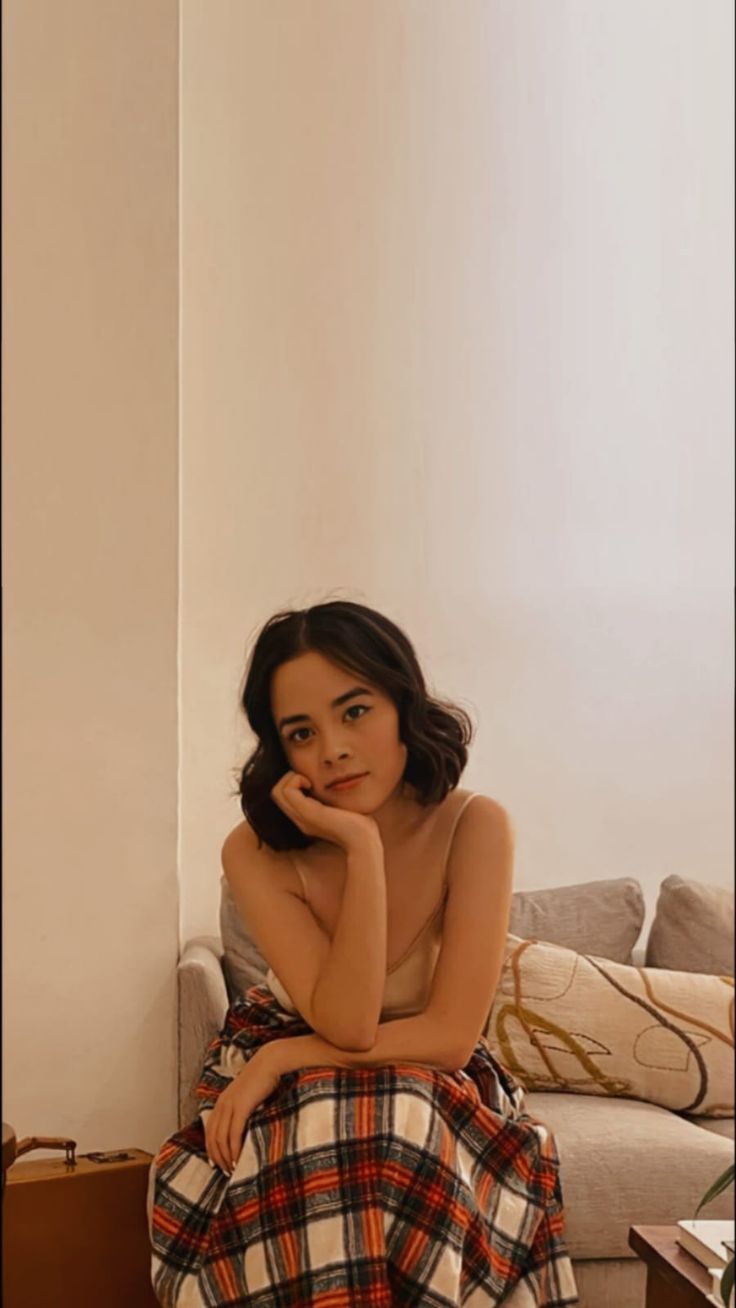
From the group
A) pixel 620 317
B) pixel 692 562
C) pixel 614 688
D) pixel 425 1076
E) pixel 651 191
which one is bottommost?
pixel 425 1076

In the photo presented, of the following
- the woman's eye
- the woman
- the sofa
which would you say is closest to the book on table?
the woman

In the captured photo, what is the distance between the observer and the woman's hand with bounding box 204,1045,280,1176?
162 cm

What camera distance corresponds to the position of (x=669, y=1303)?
1563 millimetres

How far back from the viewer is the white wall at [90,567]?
1744 millimetres

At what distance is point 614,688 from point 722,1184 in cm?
59

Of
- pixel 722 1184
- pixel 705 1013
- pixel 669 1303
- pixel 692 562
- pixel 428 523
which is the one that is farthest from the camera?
pixel 705 1013

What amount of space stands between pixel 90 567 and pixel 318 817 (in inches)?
17.8

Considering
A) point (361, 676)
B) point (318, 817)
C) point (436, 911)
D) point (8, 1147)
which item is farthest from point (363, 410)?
point (8, 1147)

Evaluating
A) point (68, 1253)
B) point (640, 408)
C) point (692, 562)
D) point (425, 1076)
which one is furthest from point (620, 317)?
point (68, 1253)

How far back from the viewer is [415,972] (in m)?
1.69

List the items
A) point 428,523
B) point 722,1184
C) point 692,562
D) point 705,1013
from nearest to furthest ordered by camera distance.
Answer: point 722,1184 → point 692,562 → point 428,523 → point 705,1013

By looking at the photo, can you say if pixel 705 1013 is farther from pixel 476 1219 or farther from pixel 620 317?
pixel 620 317

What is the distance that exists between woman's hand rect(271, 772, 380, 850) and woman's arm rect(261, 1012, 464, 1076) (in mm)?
214

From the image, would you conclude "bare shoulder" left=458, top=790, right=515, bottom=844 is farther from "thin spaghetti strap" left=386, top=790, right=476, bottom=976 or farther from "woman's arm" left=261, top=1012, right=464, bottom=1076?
"woman's arm" left=261, top=1012, right=464, bottom=1076
